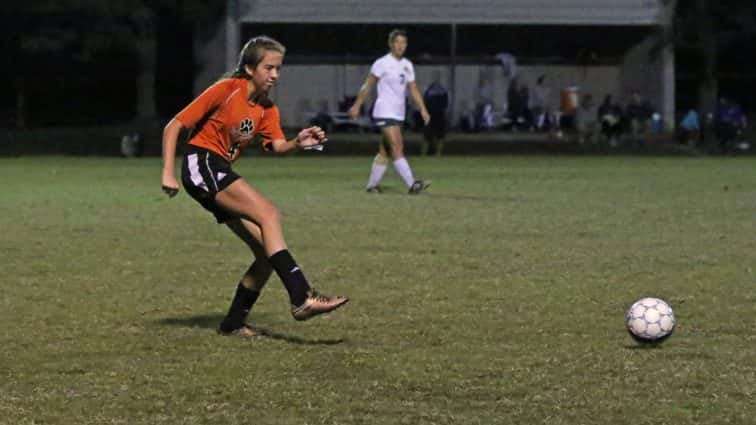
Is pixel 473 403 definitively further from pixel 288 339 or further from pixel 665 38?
pixel 665 38

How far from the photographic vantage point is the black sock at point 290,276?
9.10 meters

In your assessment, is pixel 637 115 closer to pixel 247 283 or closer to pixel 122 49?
pixel 122 49

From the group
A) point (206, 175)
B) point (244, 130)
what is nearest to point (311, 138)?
point (244, 130)

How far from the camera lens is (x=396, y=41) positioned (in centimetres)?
2206

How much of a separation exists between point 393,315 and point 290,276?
1.55m

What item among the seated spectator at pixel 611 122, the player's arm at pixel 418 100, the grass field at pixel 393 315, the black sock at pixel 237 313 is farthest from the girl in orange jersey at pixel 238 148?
the seated spectator at pixel 611 122

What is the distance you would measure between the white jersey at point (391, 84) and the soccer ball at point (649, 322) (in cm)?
1382

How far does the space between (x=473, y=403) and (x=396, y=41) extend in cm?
1490

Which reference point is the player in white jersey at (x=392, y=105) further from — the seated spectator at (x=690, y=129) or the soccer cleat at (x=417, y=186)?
the seated spectator at (x=690, y=129)

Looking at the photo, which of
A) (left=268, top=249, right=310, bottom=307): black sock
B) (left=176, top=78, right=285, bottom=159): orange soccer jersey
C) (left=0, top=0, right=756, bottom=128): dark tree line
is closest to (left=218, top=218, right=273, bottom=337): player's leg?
(left=268, top=249, right=310, bottom=307): black sock

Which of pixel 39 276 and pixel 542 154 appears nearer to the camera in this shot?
pixel 39 276

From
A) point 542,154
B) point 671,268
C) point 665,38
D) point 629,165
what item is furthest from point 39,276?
point 665,38

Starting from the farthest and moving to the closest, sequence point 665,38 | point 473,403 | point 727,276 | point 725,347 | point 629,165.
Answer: point 665,38
point 629,165
point 727,276
point 725,347
point 473,403

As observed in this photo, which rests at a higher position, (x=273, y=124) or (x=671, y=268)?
(x=273, y=124)
